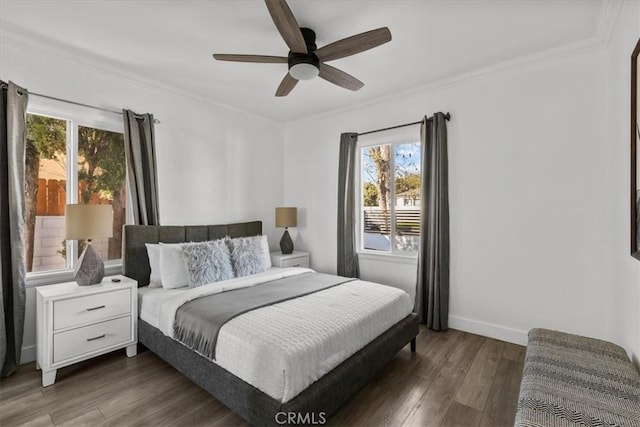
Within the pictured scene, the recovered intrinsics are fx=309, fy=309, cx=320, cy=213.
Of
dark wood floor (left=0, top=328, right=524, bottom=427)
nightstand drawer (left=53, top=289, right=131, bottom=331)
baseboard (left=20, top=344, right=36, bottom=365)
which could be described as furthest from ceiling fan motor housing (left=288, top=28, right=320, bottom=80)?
baseboard (left=20, top=344, right=36, bottom=365)

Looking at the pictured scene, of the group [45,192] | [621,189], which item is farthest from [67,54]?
[621,189]

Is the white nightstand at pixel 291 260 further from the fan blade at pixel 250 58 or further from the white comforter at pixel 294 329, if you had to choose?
the fan blade at pixel 250 58

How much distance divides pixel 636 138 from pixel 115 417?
3.58m

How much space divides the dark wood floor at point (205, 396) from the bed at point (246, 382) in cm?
15

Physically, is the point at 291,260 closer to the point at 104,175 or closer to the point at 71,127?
the point at 104,175

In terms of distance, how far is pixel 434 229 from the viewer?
3369 millimetres

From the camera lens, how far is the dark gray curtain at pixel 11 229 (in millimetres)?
2422

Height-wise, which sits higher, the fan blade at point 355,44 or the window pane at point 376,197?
the fan blade at point 355,44

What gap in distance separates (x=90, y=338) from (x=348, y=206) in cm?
298

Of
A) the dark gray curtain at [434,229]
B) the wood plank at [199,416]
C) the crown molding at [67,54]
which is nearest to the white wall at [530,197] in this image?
the dark gray curtain at [434,229]

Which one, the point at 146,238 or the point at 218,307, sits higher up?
the point at 146,238

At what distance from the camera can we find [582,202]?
2668 mm

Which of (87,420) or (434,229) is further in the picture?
(434,229)

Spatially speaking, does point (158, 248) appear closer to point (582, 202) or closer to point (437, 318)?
point (437, 318)
